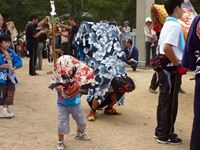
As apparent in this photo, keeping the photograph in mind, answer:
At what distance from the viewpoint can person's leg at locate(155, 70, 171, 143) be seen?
601 centimetres

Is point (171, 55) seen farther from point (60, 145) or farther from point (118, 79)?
point (60, 145)

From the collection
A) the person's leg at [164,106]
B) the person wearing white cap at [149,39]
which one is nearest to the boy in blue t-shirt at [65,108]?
the person's leg at [164,106]

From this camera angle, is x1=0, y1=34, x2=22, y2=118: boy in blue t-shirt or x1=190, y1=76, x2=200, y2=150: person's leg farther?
x1=0, y1=34, x2=22, y2=118: boy in blue t-shirt

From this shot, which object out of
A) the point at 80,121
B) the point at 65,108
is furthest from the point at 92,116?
the point at 65,108

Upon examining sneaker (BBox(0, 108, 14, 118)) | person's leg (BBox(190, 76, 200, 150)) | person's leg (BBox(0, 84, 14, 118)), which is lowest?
sneaker (BBox(0, 108, 14, 118))

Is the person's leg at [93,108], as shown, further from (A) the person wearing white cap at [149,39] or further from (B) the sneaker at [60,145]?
(A) the person wearing white cap at [149,39]

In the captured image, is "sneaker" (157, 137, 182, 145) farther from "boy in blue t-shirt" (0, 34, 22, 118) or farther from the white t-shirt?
"boy in blue t-shirt" (0, 34, 22, 118)

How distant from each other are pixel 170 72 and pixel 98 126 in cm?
164

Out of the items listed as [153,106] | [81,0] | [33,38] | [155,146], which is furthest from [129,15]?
[155,146]

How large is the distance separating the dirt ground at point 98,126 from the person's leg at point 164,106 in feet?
0.55

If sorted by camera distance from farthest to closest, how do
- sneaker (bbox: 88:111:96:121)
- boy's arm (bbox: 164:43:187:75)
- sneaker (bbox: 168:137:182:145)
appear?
sneaker (bbox: 88:111:96:121)
sneaker (bbox: 168:137:182:145)
boy's arm (bbox: 164:43:187:75)

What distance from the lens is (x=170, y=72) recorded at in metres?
5.99

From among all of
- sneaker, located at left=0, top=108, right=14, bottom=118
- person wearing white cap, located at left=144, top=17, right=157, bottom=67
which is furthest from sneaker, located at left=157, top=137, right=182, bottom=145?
person wearing white cap, located at left=144, top=17, right=157, bottom=67

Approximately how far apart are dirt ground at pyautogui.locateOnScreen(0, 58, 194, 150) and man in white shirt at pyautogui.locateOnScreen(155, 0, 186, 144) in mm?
216
